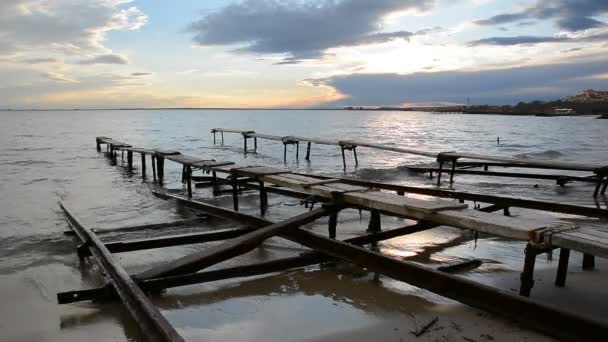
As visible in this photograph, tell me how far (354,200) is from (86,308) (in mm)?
3179

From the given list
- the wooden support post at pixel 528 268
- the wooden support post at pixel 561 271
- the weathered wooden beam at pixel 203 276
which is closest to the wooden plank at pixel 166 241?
the weathered wooden beam at pixel 203 276

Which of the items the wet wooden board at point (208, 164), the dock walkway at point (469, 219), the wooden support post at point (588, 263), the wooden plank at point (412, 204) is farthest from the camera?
the wet wooden board at point (208, 164)

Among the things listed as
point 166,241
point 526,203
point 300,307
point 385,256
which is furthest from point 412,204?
point 166,241

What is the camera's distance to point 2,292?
210 inches

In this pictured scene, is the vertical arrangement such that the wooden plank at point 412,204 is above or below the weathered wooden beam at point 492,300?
above

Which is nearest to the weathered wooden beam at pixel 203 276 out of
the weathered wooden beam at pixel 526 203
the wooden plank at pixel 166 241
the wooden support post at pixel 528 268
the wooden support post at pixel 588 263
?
the wooden plank at pixel 166 241

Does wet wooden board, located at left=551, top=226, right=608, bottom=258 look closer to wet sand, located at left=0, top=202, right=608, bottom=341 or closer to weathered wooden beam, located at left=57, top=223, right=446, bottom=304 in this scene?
wet sand, located at left=0, top=202, right=608, bottom=341

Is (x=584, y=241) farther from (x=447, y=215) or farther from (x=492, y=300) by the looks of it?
(x=447, y=215)

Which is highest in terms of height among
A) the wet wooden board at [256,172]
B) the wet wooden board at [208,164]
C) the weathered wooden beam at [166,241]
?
the wet wooden board at [256,172]

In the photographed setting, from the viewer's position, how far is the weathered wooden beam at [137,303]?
10.1 ft

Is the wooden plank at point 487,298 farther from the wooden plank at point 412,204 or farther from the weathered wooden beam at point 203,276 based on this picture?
the wooden plank at point 412,204

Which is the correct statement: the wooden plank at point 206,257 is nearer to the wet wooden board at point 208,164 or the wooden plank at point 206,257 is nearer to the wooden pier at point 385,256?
the wooden pier at point 385,256

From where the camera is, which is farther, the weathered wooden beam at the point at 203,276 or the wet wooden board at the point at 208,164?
the wet wooden board at the point at 208,164

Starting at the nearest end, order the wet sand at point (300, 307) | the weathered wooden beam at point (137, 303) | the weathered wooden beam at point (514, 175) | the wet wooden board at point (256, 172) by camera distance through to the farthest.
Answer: the weathered wooden beam at point (137, 303), the wet sand at point (300, 307), the wet wooden board at point (256, 172), the weathered wooden beam at point (514, 175)
